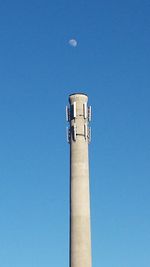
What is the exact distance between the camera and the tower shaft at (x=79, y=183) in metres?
73.8

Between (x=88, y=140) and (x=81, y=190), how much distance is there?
7562mm

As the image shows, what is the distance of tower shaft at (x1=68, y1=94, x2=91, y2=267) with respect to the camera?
73750 mm

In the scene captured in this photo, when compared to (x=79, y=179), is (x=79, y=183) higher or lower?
lower

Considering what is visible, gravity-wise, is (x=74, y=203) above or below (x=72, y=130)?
below

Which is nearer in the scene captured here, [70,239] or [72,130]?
[70,239]

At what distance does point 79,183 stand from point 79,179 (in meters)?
0.52

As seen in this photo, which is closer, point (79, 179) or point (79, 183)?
point (79, 183)

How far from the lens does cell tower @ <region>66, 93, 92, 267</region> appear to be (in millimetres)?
73750

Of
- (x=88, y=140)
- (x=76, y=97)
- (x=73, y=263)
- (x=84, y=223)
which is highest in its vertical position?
(x=76, y=97)

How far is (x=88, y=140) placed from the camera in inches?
3177

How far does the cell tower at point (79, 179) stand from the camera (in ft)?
242

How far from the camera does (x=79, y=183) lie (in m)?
76.7

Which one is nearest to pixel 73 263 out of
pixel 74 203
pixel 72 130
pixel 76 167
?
pixel 74 203

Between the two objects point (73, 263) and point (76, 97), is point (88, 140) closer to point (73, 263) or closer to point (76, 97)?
point (76, 97)
